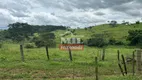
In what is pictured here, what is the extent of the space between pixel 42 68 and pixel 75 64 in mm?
3685

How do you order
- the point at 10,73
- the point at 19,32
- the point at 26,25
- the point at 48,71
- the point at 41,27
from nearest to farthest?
the point at 10,73 < the point at 48,71 < the point at 19,32 < the point at 26,25 < the point at 41,27

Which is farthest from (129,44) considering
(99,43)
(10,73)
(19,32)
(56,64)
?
(10,73)

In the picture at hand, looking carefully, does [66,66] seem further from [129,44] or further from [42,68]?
[129,44]

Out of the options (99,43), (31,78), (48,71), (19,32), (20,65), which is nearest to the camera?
(31,78)

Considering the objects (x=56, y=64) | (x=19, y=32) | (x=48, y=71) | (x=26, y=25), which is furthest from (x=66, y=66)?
(x=26, y=25)

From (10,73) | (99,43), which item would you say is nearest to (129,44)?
(99,43)

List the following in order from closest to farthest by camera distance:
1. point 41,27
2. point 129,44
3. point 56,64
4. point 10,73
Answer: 1. point 10,73
2. point 56,64
3. point 129,44
4. point 41,27

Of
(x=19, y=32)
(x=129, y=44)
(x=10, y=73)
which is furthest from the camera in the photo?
(x=19, y=32)

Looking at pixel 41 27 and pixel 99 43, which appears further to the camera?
pixel 41 27

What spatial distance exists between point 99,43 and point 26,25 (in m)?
49.6

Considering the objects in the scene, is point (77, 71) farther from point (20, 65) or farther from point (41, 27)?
point (41, 27)

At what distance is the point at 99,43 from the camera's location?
219 ft

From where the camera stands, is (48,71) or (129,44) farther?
(129,44)

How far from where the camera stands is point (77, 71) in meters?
19.4
